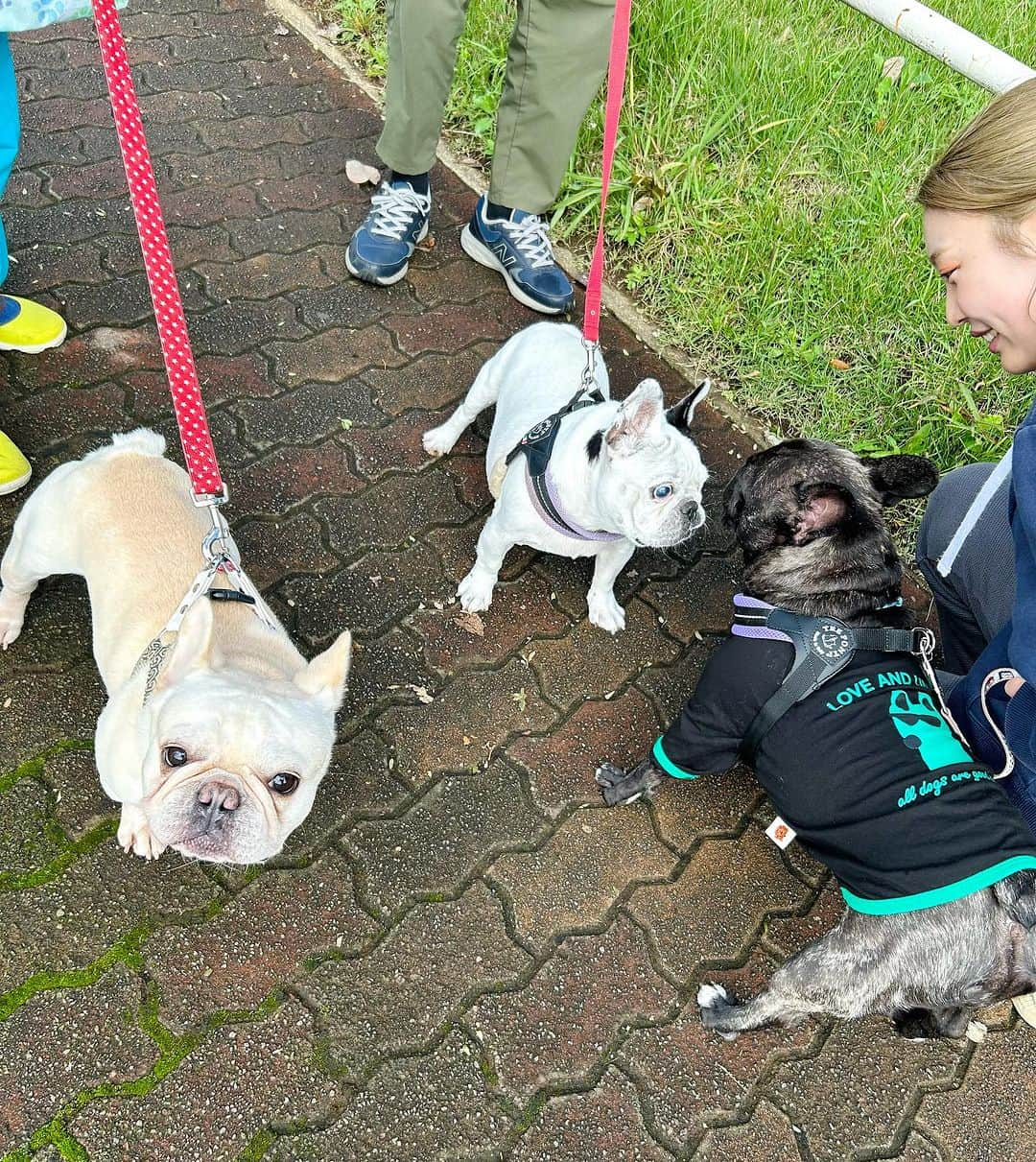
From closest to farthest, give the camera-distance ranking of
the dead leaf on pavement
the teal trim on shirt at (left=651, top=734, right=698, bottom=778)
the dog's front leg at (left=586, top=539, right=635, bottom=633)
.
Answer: the teal trim on shirt at (left=651, top=734, right=698, bottom=778), the dog's front leg at (left=586, top=539, right=635, bottom=633), the dead leaf on pavement

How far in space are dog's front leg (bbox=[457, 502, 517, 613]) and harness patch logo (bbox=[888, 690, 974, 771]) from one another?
1689 mm

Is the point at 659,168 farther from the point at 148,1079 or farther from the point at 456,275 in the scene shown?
the point at 148,1079

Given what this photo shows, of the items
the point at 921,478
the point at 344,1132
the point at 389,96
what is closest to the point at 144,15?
the point at 389,96

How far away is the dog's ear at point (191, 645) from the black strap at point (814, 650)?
1.93 meters

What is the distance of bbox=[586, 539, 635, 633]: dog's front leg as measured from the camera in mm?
3930

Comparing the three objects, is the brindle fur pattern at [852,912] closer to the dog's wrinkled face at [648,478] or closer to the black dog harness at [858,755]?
the black dog harness at [858,755]

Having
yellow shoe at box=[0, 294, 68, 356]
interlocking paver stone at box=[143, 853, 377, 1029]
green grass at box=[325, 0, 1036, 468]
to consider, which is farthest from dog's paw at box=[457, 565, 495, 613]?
yellow shoe at box=[0, 294, 68, 356]

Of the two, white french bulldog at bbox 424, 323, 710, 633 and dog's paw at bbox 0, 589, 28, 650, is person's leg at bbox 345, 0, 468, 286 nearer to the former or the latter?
white french bulldog at bbox 424, 323, 710, 633

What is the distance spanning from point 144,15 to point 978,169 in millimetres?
6288

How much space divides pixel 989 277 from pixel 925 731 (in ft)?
4.81

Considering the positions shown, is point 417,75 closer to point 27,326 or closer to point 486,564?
point 27,326

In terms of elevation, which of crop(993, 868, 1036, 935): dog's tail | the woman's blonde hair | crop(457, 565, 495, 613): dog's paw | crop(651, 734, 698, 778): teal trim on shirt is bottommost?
crop(457, 565, 495, 613): dog's paw

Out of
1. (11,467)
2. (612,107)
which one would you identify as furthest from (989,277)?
(11,467)

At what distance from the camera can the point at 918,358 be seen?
516 cm
